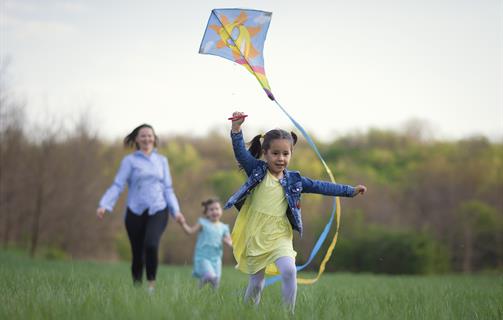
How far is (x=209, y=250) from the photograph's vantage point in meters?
9.52

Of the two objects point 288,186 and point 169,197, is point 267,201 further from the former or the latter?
point 169,197

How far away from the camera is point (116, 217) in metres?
27.8

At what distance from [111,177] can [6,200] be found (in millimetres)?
8940

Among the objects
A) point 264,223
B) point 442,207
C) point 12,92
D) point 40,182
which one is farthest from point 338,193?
point 442,207

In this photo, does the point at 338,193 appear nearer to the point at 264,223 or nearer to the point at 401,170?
the point at 264,223

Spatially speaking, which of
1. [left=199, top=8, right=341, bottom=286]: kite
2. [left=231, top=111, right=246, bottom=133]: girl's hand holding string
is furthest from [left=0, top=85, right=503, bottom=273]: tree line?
[left=231, top=111, right=246, bottom=133]: girl's hand holding string

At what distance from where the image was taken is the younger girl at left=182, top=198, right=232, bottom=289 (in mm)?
9156

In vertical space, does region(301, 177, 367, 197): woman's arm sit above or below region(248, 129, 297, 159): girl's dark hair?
below

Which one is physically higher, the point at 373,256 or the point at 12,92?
the point at 12,92

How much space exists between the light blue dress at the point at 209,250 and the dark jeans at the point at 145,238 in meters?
1.26

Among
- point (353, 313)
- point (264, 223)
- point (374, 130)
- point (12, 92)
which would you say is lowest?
point (353, 313)

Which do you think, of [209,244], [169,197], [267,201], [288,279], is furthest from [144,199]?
[288,279]

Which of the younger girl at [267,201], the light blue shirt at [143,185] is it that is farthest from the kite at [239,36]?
the light blue shirt at [143,185]

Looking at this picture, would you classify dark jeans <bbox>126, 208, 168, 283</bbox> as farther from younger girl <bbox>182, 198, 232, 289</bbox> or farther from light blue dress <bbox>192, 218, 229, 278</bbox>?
light blue dress <bbox>192, 218, 229, 278</bbox>
